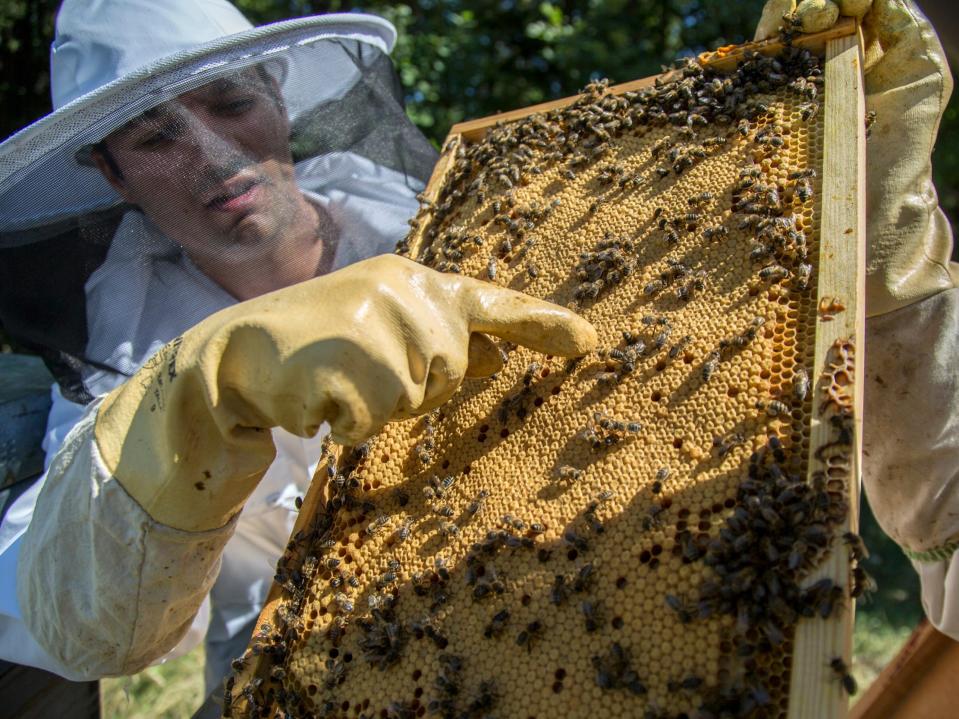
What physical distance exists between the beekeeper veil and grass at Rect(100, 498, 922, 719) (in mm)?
2644

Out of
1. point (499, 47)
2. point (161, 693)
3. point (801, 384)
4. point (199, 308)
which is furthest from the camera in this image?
point (499, 47)

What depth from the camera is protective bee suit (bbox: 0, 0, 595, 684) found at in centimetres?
164

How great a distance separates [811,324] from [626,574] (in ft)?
2.32

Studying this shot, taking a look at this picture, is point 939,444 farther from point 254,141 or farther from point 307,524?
point 254,141

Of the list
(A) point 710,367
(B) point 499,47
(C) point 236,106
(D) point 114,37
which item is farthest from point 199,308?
(B) point 499,47

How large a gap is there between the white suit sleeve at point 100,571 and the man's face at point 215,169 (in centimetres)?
91

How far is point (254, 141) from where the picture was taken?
2.78 meters

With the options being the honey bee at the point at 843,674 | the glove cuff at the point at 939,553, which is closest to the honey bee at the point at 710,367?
the honey bee at the point at 843,674

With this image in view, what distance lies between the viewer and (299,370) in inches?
61.7

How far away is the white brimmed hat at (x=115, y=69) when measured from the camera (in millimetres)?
2293

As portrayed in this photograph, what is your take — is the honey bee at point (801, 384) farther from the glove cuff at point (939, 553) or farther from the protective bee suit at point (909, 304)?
the glove cuff at point (939, 553)

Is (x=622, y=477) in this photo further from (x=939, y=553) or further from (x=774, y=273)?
(x=939, y=553)

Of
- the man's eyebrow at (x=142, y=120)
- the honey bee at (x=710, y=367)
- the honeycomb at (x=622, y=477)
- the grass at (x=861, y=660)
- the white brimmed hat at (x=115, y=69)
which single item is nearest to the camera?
the honeycomb at (x=622, y=477)

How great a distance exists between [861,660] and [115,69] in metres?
5.00
